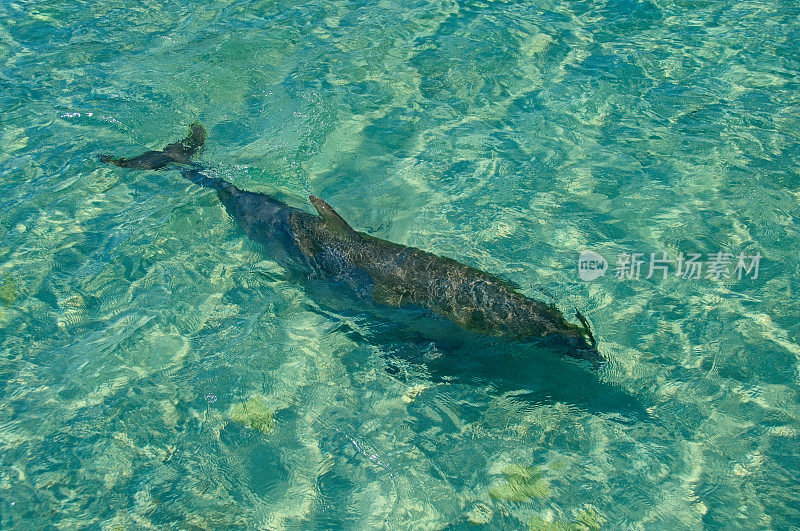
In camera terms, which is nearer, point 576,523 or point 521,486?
point 576,523

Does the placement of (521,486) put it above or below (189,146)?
below

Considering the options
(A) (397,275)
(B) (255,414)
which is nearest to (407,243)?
(A) (397,275)

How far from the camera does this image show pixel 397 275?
4.81m

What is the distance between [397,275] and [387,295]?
19 centimetres

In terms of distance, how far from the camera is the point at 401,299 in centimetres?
472

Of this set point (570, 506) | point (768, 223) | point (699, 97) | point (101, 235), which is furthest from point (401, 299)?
point (699, 97)

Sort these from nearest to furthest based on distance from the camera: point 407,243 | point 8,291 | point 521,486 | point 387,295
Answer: point 521,486 < point 387,295 < point 8,291 < point 407,243

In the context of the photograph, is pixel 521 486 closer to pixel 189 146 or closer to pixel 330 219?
pixel 330 219

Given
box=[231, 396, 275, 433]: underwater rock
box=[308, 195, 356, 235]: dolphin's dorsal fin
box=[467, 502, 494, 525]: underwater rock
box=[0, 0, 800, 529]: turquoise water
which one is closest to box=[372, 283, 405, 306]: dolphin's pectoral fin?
box=[0, 0, 800, 529]: turquoise water

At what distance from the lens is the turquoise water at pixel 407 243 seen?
4.02m

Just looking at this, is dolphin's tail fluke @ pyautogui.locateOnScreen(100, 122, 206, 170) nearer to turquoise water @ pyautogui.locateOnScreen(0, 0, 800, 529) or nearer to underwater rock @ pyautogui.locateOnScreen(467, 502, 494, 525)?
turquoise water @ pyautogui.locateOnScreen(0, 0, 800, 529)

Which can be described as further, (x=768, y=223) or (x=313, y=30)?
(x=313, y=30)

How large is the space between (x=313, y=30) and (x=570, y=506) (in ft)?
25.0

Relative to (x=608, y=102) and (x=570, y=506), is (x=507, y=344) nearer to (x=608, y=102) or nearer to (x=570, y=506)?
(x=570, y=506)
